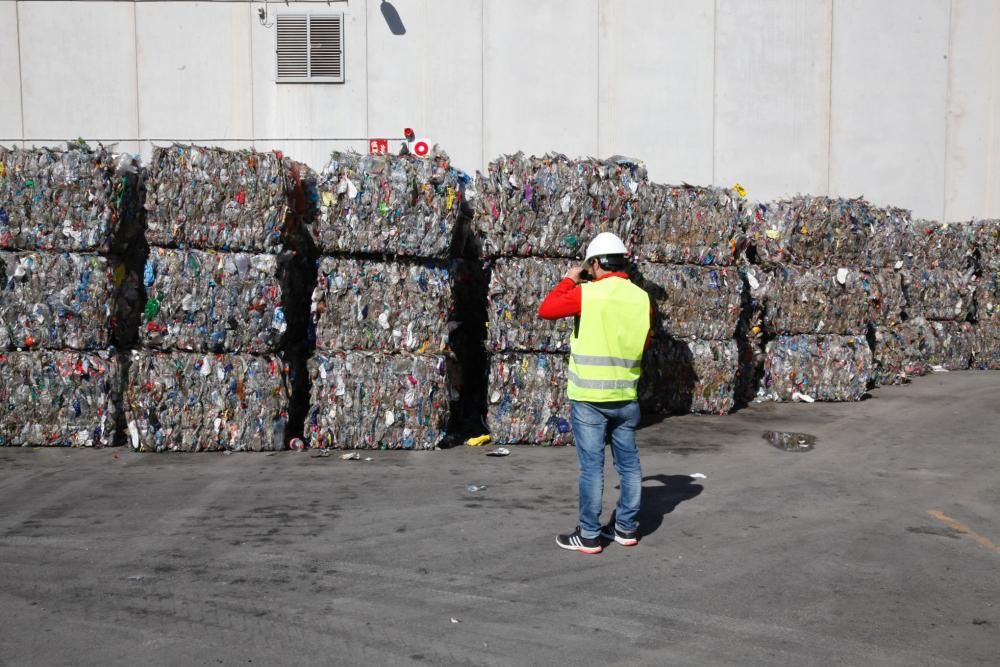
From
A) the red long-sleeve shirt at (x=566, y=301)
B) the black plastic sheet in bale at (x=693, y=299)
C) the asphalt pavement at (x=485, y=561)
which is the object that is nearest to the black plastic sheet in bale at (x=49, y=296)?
the asphalt pavement at (x=485, y=561)

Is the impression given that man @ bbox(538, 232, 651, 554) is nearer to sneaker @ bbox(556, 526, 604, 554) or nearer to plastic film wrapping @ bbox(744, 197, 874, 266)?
sneaker @ bbox(556, 526, 604, 554)

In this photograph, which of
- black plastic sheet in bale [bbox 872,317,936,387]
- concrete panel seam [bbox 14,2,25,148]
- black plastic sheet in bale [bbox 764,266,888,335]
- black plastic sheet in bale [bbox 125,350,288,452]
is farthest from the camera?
concrete panel seam [bbox 14,2,25,148]

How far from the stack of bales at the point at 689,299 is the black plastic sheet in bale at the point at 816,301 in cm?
95

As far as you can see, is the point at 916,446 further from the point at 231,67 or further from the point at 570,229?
the point at 231,67

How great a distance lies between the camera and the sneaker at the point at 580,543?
5820mm

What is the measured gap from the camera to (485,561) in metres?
5.61

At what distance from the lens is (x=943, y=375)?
555 inches

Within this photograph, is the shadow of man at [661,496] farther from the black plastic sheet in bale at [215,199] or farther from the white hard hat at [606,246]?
the black plastic sheet in bale at [215,199]

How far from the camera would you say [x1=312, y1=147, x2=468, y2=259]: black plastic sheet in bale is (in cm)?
851

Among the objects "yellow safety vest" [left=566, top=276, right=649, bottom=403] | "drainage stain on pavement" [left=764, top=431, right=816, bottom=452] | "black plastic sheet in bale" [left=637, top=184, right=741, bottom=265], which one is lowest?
"drainage stain on pavement" [left=764, top=431, right=816, bottom=452]

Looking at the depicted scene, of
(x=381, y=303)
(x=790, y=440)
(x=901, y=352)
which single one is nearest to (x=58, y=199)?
(x=381, y=303)

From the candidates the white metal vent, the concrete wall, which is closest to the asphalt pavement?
the concrete wall

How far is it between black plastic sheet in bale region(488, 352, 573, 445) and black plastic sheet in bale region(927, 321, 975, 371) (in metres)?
8.70

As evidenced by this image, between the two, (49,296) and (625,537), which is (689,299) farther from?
(49,296)
